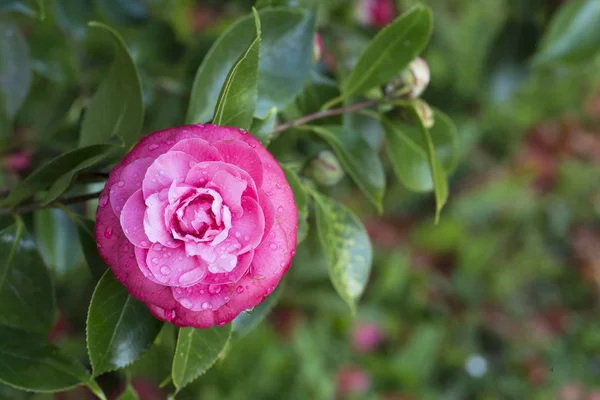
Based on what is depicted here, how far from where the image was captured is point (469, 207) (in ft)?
6.19

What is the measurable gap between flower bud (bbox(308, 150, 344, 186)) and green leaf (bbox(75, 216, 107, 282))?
231 mm

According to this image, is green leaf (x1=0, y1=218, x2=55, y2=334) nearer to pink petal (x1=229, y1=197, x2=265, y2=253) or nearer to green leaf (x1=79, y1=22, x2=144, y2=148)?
green leaf (x1=79, y1=22, x2=144, y2=148)

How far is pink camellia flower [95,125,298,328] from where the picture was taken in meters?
0.38

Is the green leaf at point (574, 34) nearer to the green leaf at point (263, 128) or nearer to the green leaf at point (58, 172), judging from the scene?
the green leaf at point (263, 128)

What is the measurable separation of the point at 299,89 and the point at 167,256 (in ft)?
0.83

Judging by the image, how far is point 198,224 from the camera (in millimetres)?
378

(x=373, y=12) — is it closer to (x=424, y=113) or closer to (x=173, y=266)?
(x=424, y=113)

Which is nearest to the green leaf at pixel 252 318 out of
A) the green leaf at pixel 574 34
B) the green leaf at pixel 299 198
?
the green leaf at pixel 299 198

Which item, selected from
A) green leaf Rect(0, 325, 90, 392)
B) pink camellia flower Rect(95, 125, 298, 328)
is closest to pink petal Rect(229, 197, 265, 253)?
pink camellia flower Rect(95, 125, 298, 328)

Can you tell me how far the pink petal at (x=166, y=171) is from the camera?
378 mm

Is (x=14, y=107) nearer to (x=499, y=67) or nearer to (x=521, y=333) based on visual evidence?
(x=499, y=67)

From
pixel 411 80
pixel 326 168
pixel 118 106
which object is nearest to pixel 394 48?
pixel 411 80

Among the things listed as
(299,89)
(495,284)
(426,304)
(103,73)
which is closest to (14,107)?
(103,73)

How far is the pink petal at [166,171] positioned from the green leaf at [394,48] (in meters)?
0.25
